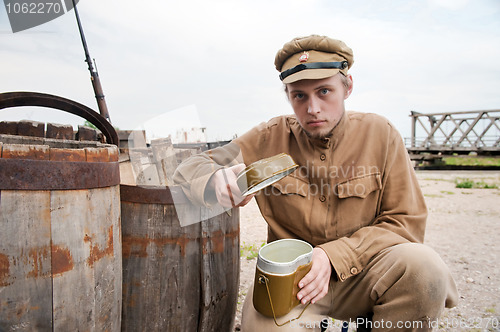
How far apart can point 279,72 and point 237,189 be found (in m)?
0.95

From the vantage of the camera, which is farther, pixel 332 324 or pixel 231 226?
pixel 332 324

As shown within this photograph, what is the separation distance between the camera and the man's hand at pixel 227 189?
173 centimetres

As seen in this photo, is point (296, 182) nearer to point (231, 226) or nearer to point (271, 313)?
point (231, 226)

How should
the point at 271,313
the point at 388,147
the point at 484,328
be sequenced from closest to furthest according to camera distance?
1. the point at 271,313
2. the point at 388,147
3. the point at 484,328

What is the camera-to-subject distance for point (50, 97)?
1.94 metres

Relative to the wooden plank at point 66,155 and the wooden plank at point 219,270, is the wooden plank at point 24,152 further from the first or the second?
the wooden plank at point 219,270

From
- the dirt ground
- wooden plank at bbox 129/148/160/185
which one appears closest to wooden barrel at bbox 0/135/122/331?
wooden plank at bbox 129/148/160/185

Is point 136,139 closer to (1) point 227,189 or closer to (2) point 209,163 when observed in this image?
(2) point 209,163

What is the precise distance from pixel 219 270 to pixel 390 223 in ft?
3.32

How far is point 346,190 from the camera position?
2021mm

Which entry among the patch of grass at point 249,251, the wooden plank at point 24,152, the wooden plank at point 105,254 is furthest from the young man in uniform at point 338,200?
the patch of grass at point 249,251

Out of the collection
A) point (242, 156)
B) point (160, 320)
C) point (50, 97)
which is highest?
point (50, 97)

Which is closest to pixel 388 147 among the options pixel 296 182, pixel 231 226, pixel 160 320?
pixel 296 182

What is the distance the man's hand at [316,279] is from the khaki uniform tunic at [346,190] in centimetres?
8
